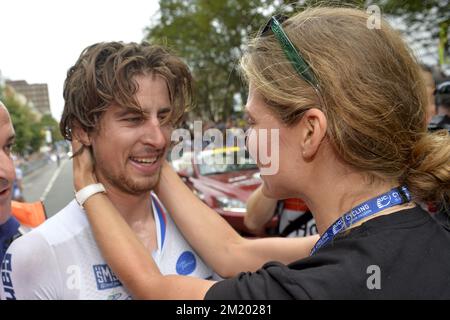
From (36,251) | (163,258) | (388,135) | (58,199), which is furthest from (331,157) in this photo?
(58,199)

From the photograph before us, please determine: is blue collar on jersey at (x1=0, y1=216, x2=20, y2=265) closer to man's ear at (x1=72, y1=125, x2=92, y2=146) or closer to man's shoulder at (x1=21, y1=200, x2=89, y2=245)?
man's shoulder at (x1=21, y1=200, x2=89, y2=245)

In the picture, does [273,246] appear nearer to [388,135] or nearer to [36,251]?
[388,135]

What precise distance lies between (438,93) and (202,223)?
6.37 feet

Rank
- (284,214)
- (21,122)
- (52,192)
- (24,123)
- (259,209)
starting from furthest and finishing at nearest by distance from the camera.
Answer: (24,123) → (21,122) → (52,192) → (284,214) → (259,209)

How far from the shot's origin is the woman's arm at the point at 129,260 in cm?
126

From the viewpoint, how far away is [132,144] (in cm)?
186

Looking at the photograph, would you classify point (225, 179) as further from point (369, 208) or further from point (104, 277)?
point (369, 208)

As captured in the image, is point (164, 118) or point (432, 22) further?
point (432, 22)

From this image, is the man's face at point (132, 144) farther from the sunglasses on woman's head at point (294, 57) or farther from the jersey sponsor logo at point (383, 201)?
the jersey sponsor logo at point (383, 201)

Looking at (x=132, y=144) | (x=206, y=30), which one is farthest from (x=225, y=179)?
(x=206, y=30)

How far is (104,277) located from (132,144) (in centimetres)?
57

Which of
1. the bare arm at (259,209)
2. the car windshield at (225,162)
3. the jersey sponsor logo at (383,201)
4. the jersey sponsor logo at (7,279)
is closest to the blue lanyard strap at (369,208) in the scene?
the jersey sponsor logo at (383,201)

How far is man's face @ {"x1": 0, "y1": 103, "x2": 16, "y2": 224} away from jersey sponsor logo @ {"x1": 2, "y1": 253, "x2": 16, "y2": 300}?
22 cm

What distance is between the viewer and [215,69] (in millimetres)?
23219
